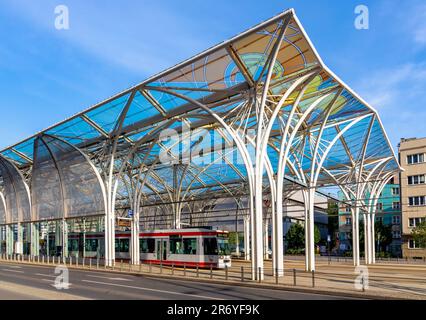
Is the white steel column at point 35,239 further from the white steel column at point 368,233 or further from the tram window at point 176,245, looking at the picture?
the white steel column at point 368,233

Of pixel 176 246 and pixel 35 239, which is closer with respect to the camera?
pixel 176 246

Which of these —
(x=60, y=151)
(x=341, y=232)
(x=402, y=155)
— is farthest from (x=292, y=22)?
(x=341, y=232)

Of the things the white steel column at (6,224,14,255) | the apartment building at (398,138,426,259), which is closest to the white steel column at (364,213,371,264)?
the apartment building at (398,138,426,259)

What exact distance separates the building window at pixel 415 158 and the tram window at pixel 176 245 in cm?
4450

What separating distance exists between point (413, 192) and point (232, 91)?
48.0 meters

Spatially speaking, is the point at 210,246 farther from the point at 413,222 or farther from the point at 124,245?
the point at 413,222

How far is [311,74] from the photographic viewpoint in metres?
22.3

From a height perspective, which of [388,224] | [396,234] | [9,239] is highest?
[9,239]

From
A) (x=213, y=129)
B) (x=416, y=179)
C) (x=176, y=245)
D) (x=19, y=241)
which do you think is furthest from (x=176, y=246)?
(x=416, y=179)

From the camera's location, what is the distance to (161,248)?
112ft

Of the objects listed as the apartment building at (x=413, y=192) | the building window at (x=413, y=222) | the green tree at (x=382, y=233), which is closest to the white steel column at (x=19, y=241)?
the apartment building at (x=413, y=192)

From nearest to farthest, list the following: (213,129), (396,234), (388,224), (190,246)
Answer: (190,246), (213,129), (388,224), (396,234)

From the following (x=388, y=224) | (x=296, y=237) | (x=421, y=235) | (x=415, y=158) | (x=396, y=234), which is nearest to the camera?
(x=421, y=235)
